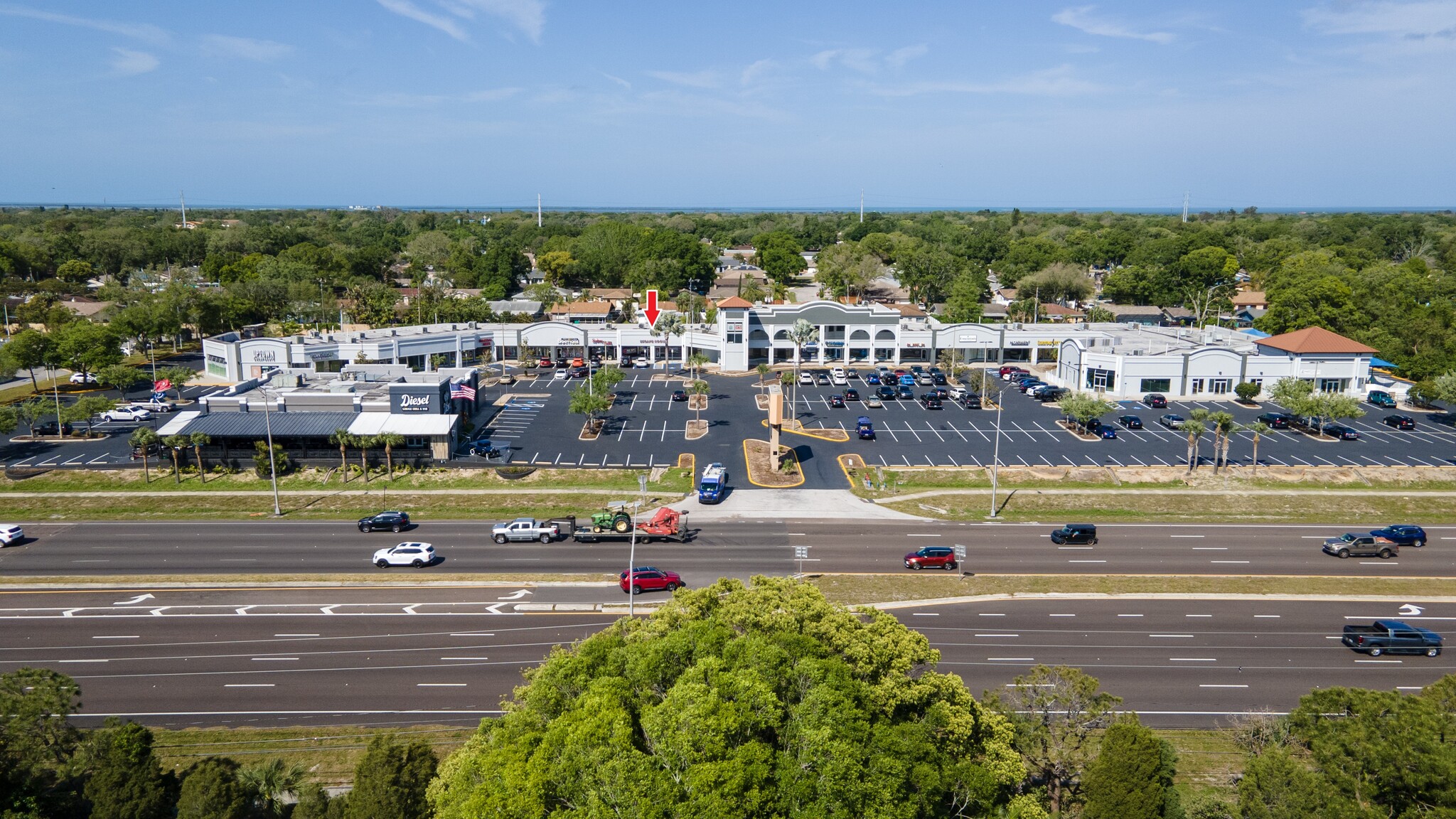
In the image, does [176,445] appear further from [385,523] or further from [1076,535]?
[1076,535]

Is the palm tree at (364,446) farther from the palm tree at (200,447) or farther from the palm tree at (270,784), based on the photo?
the palm tree at (270,784)

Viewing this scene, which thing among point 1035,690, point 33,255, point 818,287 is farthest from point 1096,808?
point 33,255

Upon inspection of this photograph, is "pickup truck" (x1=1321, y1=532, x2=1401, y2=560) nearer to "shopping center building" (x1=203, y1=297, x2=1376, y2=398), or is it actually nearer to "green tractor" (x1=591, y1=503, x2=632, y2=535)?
"shopping center building" (x1=203, y1=297, x2=1376, y2=398)

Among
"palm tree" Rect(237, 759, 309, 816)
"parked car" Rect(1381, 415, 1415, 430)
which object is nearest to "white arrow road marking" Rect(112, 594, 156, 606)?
"palm tree" Rect(237, 759, 309, 816)

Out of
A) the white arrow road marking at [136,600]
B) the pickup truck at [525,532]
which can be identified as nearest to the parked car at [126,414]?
the white arrow road marking at [136,600]

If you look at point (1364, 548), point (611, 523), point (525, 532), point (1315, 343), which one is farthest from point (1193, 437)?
point (525, 532)

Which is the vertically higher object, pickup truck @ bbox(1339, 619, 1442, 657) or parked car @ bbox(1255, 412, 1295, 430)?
parked car @ bbox(1255, 412, 1295, 430)

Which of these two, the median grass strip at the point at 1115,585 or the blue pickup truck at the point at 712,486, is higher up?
the blue pickup truck at the point at 712,486

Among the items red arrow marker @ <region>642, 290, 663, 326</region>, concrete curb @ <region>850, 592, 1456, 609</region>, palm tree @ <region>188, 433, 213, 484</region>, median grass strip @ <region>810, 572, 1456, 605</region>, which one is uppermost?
red arrow marker @ <region>642, 290, 663, 326</region>
